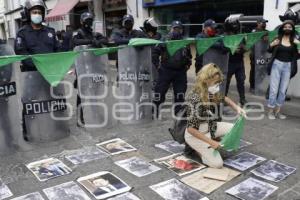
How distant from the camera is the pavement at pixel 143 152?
3396mm

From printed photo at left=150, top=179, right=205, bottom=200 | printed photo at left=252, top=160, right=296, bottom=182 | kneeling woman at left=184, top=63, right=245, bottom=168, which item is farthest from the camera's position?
kneeling woman at left=184, top=63, right=245, bottom=168

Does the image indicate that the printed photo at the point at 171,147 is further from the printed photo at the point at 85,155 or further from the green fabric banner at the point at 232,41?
the green fabric banner at the point at 232,41

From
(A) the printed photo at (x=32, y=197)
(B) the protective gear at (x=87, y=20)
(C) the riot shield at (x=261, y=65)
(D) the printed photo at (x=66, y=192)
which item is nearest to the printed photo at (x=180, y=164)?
(D) the printed photo at (x=66, y=192)

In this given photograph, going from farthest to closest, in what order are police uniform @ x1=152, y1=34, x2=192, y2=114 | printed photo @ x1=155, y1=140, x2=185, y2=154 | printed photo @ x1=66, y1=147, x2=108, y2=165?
police uniform @ x1=152, y1=34, x2=192, y2=114
printed photo @ x1=155, y1=140, x2=185, y2=154
printed photo @ x1=66, y1=147, x2=108, y2=165

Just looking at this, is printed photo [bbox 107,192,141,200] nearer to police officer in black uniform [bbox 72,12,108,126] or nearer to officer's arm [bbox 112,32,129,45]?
police officer in black uniform [bbox 72,12,108,126]

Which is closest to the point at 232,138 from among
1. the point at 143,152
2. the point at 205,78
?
the point at 205,78

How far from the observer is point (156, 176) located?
11.9 feet

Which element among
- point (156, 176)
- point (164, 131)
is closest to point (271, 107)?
point (164, 131)

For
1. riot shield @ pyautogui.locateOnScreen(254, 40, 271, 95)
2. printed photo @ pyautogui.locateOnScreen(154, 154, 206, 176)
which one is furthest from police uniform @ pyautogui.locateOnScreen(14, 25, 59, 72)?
riot shield @ pyautogui.locateOnScreen(254, 40, 271, 95)

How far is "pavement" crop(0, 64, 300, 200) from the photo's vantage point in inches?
134

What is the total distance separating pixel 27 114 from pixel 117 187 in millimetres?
1802

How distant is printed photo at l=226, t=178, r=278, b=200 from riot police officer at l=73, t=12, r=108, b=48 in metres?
2.97

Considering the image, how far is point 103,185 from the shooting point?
3.42 m

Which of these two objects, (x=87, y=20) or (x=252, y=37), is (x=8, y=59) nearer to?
(x=87, y=20)
